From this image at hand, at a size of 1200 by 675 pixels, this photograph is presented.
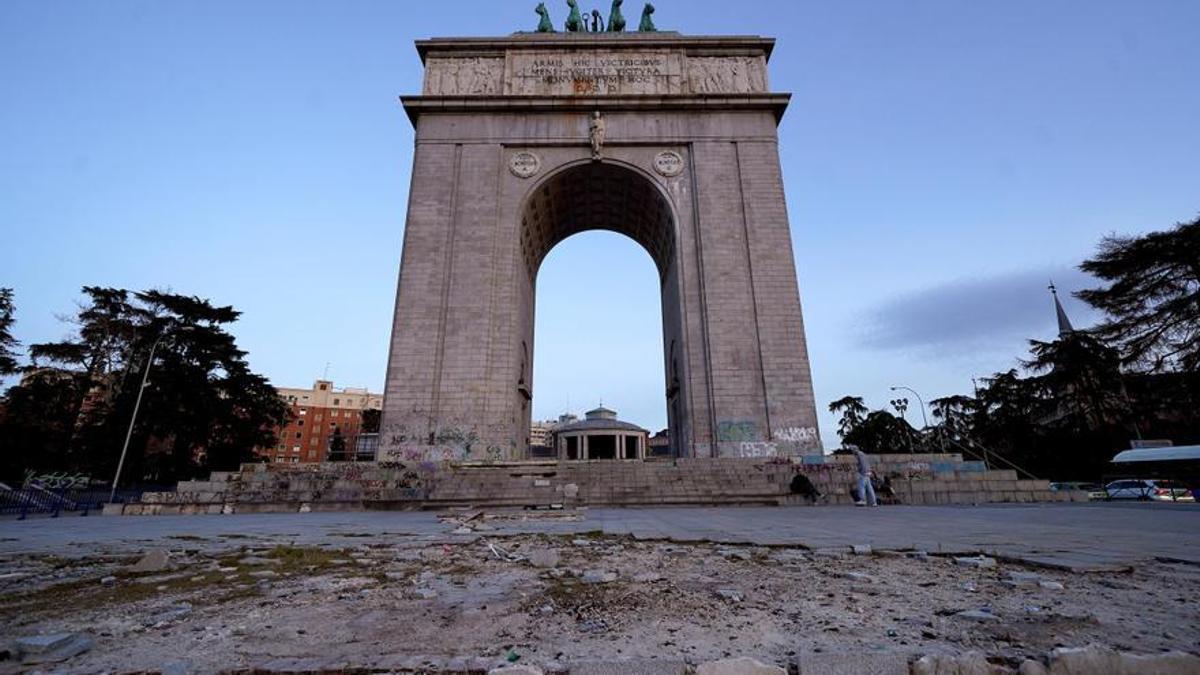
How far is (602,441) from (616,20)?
24.5 m

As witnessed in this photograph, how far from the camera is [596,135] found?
72.8ft

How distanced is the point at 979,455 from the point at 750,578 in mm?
54952

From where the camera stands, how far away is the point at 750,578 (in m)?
3.06

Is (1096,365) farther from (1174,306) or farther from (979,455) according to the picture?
(979,455)

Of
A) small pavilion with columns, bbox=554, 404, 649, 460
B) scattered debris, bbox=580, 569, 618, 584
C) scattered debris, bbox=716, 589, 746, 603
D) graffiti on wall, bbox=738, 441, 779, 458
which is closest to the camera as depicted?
scattered debris, bbox=716, 589, 746, 603

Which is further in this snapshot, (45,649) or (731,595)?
(731,595)

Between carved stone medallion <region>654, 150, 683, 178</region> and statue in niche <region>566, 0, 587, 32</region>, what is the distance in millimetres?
9733

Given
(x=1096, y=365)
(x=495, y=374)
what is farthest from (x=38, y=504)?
(x=1096, y=365)

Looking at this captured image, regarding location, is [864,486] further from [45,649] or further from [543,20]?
[543,20]

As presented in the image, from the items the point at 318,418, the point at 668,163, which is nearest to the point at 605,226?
the point at 668,163

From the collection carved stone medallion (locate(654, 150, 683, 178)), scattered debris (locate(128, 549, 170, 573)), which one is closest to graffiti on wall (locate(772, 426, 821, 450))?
carved stone medallion (locate(654, 150, 683, 178))

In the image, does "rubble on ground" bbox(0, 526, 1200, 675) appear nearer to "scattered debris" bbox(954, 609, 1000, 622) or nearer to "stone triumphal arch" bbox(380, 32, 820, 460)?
"scattered debris" bbox(954, 609, 1000, 622)

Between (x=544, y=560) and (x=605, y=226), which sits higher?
(x=605, y=226)

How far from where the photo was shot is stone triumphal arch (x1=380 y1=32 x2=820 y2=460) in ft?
61.5
